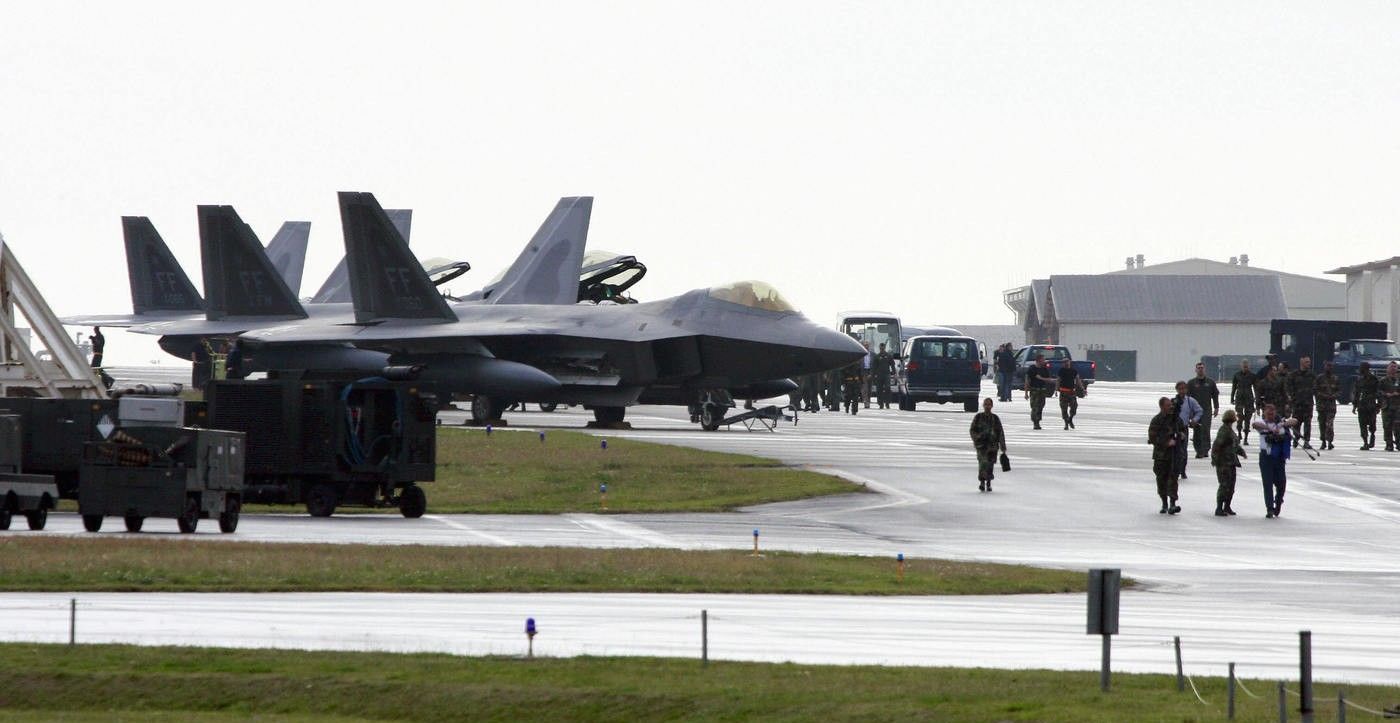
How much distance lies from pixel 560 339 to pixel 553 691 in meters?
31.6

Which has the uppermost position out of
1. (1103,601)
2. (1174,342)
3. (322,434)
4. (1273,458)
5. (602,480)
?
(1174,342)

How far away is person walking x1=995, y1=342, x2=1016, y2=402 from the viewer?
68.9 metres

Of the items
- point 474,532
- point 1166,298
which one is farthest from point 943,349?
point 1166,298

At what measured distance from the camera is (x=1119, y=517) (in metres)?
26.7

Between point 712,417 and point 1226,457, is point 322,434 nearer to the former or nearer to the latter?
point 1226,457

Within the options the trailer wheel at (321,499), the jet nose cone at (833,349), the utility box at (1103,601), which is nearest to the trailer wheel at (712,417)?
the jet nose cone at (833,349)

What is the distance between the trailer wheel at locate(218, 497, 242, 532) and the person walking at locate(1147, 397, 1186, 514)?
12.8m

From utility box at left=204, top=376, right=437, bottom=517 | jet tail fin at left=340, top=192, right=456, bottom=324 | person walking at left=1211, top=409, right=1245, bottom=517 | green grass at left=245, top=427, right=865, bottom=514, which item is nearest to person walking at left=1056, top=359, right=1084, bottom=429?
green grass at left=245, top=427, right=865, bottom=514

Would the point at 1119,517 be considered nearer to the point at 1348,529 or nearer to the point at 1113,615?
the point at 1348,529

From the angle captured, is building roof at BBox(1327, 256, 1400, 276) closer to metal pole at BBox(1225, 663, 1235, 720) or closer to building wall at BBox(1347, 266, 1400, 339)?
building wall at BBox(1347, 266, 1400, 339)

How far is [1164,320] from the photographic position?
12594 cm

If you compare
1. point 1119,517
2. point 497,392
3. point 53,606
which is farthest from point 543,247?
point 53,606

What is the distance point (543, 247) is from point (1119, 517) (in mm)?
29031

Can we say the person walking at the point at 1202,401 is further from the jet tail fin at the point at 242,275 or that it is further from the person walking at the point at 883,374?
the jet tail fin at the point at 242,275
